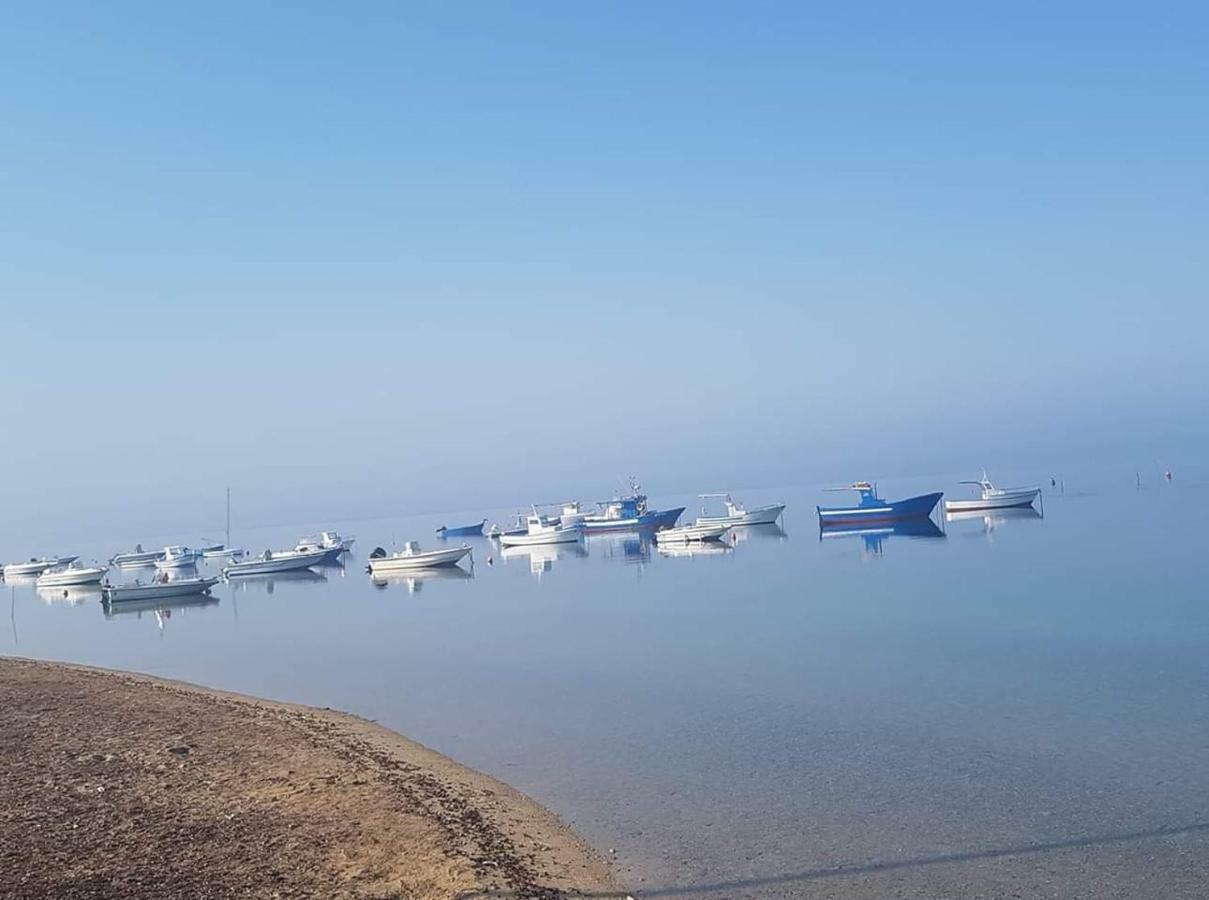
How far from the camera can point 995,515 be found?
330 ft

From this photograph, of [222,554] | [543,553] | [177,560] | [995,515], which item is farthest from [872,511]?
[222,554]

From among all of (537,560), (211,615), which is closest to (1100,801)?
(211,615)

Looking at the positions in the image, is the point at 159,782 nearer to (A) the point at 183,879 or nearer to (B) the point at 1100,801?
(A) the point at 183,879

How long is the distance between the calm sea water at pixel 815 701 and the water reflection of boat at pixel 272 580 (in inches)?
597

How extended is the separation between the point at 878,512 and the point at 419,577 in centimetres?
4683

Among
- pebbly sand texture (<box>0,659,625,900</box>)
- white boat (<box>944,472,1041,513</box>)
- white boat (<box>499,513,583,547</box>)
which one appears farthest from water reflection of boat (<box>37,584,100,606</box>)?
white boat (<box>944,472,1041,513</box>)

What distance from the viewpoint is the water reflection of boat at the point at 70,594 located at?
75.2m

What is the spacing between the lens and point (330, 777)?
1497 cm

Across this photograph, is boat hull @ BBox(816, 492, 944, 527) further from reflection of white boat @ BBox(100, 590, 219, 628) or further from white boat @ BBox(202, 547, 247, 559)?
white boat @ BBox(202, 547, 247, 559)

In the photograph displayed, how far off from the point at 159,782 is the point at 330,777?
7.77 ft

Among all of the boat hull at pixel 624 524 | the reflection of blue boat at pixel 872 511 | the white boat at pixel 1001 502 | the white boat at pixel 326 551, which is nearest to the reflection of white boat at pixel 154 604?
the white boat at pixel 326 551

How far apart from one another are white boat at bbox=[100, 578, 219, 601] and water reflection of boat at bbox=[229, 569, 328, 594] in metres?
4.96

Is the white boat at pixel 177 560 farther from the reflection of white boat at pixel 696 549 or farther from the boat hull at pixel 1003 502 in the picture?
the boat hull at pixel 1003 502

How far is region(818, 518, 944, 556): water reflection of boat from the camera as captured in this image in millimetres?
82875
